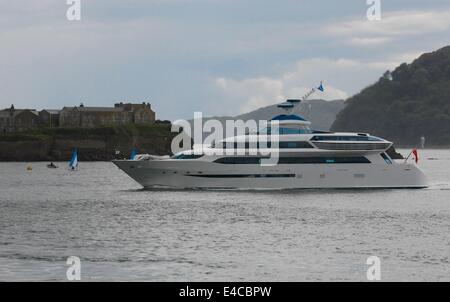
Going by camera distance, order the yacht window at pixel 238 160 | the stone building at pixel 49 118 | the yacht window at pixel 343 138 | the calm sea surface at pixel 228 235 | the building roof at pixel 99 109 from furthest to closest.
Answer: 1. the building roof at pixel 99 109
2. the stone building at pixel 49 118
3. the yacht window at pixel 343 138
4. the yacht window at pixel 238 160
5. the calm sea surface at pixel 228 235

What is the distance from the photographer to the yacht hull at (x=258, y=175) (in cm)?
6450

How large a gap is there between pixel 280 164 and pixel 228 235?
2489cm

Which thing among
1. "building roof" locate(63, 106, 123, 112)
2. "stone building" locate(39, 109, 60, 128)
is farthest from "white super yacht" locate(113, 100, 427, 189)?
"stone building" locate(39, 109, 60, 128)

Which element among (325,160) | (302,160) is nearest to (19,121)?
(302,160)

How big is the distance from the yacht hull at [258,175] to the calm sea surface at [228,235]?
898 mm

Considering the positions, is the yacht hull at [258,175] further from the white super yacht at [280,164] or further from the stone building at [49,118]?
the stone building at [49,118]

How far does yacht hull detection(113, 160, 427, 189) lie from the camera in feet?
212

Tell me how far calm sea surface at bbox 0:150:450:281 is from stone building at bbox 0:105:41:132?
12926 centimetres

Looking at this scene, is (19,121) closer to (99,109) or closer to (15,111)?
(15,111)

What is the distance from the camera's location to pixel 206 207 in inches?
2144

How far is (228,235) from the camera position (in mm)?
41156

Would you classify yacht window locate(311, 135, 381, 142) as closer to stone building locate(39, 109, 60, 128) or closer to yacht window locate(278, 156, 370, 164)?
yacht window locate(278, 156, 370, 164)

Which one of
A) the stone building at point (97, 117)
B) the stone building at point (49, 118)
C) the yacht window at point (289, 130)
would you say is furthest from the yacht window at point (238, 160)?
the stone building at point (49, 118)

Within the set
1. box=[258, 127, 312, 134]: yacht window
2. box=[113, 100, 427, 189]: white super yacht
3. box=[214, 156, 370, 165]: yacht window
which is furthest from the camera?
box=[258, 127, 312, 134]: yacht window
